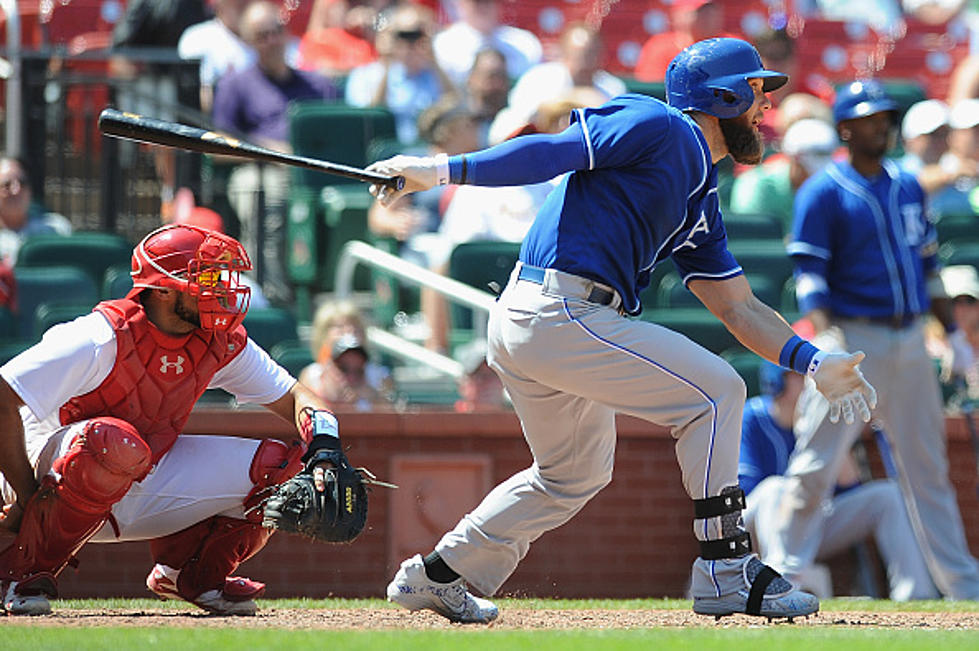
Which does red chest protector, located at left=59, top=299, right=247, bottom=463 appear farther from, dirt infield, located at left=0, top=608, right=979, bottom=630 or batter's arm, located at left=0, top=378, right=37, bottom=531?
dirt infield, located at left=0, top=608, right=979, bottom=630

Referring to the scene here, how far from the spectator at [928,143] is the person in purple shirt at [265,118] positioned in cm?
391

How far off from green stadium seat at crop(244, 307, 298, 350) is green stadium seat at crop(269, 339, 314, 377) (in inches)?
6.4

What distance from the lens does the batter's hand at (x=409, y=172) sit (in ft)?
14.5

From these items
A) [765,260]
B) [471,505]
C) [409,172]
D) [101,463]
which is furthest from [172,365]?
[765,260]

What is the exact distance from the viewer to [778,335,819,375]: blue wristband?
4836 millimetres

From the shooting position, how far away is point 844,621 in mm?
5016

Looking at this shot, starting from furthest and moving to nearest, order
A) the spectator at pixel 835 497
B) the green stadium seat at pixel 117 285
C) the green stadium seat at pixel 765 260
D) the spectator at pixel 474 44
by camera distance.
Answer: the spectator at pixel 474 44 < the green stadium seat at pixel 765 260 < the green stadium seat at pixel 117 285 < the spectator at pixel 835 497

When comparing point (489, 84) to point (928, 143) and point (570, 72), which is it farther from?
point (928, 143)

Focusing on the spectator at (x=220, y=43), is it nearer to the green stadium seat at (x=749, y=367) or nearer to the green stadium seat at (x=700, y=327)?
the green stadium seat at (x=700, y=327)

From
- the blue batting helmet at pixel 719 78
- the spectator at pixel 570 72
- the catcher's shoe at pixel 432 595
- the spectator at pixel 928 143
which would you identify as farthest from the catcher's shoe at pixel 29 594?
the spectator at pixel 928 143

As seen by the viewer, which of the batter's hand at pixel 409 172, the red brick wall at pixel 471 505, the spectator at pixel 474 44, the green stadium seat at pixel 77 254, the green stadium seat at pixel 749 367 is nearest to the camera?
the batter's hand at pixel 409 172

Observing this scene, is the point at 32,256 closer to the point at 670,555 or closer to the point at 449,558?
the point at 670,555

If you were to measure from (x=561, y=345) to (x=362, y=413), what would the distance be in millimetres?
2906

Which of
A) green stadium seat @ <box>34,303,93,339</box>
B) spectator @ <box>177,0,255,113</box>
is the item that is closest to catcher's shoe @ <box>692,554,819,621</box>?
green stadium seat @ <box>34,303,93,339</box>
